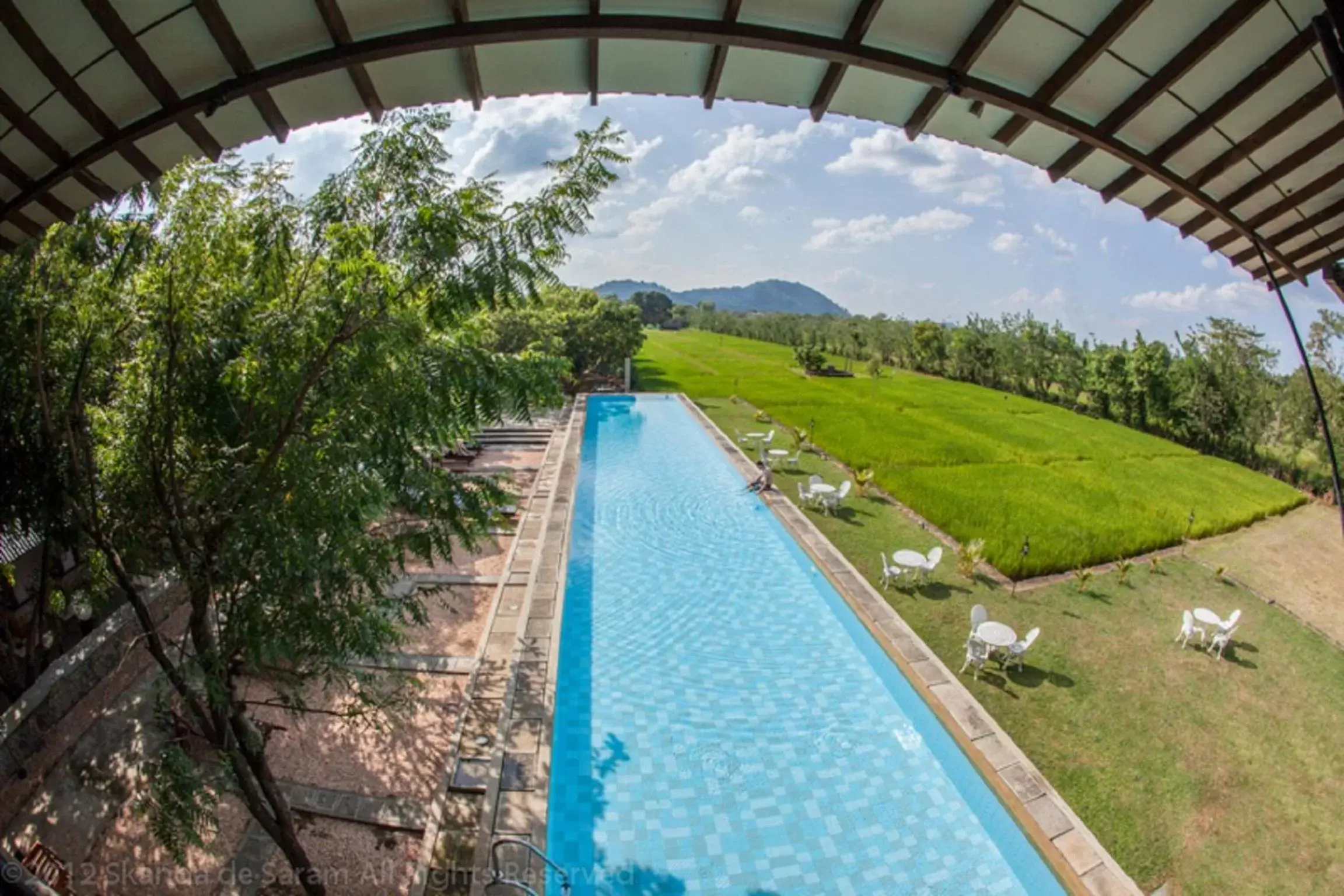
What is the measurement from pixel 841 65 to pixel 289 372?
3583mm

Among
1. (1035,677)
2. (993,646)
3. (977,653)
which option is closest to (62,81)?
(977,653)

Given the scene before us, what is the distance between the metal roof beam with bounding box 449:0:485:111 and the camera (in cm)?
303

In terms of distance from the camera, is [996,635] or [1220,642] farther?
[1220,642]

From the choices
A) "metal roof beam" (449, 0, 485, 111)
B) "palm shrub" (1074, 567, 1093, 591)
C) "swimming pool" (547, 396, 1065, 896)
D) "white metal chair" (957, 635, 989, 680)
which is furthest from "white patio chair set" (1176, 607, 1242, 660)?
"metal roof beam" (449, 0, 485, 111)

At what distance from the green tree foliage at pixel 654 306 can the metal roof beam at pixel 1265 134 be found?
122m

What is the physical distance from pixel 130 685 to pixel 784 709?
709 centimetres

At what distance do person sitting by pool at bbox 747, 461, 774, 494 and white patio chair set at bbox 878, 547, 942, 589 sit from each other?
171 inches

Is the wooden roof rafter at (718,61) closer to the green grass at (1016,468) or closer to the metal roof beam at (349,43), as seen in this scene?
the metal roof beam at (349,43)

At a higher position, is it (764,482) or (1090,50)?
(1090,50)

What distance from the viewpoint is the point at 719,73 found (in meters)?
3.58

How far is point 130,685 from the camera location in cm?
675

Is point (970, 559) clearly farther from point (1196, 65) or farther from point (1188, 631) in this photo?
point (1196, 65)

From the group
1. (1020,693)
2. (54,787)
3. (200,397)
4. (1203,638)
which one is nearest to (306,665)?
(200,397)

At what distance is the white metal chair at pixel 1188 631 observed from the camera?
952cm
